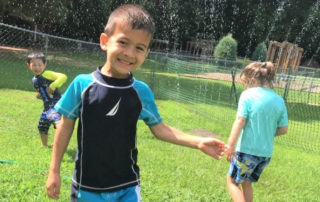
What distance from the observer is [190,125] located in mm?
7777

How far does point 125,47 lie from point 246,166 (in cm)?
207

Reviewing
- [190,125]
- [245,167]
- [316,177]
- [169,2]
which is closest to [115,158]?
[245,167]

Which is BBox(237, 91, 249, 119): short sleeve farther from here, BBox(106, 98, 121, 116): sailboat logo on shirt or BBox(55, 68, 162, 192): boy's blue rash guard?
BBox(106, 98, 121, 116): sailboat logo on shirt

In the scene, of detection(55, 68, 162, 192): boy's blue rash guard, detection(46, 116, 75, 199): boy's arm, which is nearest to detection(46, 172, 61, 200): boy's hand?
detection(46, 116, 75, 199): boy's arm

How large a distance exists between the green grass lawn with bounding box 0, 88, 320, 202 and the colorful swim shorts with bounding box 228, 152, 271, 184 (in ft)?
2.23

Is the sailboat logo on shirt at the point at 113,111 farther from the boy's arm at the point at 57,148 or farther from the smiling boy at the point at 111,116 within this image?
the boy's arm at the point at 57,148

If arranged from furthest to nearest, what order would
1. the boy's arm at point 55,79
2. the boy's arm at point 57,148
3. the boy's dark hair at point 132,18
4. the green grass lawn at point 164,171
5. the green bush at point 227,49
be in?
the green bush at point 227,49 < the boy's arm at point 55,79 < the green grass lawn at point 164,171 < the boy's arm at point 57,148 < the boy's dark hair at point 132,18

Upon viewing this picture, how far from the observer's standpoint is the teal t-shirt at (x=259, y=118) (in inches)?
129

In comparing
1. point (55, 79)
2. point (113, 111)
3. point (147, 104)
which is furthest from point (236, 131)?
point (55, 79)

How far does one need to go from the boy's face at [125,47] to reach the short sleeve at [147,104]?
0.16m

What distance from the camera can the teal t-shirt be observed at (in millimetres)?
3285

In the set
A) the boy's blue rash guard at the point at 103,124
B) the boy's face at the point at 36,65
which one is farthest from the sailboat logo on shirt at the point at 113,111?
the boy's face at the point at 36,65

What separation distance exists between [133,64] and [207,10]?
43616 millimetres

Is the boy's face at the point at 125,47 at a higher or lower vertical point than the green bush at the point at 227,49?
higher
